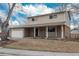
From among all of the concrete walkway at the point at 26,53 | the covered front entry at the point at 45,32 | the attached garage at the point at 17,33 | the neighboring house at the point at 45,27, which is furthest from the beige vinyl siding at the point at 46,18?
the concrete walkway at the point at 26,53

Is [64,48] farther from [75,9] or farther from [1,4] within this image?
[1,4]

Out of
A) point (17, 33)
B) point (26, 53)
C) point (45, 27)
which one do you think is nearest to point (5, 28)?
point (17, 33)

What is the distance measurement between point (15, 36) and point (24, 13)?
688 mm

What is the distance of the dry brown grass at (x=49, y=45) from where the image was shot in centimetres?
1092

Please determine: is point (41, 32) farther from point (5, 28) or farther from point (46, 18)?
point (5, 28)

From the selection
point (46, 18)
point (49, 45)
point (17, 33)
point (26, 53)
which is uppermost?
point (46, 18)

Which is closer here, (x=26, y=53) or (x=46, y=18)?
(x=26, y=53)

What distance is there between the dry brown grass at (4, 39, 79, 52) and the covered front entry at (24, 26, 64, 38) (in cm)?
19

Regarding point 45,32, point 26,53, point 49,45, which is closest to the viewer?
point 26,53

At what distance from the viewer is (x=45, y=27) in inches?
440

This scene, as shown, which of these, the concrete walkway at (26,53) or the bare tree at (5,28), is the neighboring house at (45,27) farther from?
the concrete walkway at (26,53)

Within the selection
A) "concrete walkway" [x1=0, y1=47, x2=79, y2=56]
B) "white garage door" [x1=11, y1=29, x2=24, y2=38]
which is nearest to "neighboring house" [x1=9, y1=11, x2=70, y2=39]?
"white garage door" [x1=11, y1=29, x2=24, y2=38]

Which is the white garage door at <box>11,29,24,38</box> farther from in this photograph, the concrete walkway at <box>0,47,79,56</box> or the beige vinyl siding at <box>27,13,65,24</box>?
the concrete walkway at <box>0,47,79,56</box>

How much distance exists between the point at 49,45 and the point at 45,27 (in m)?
0.53
